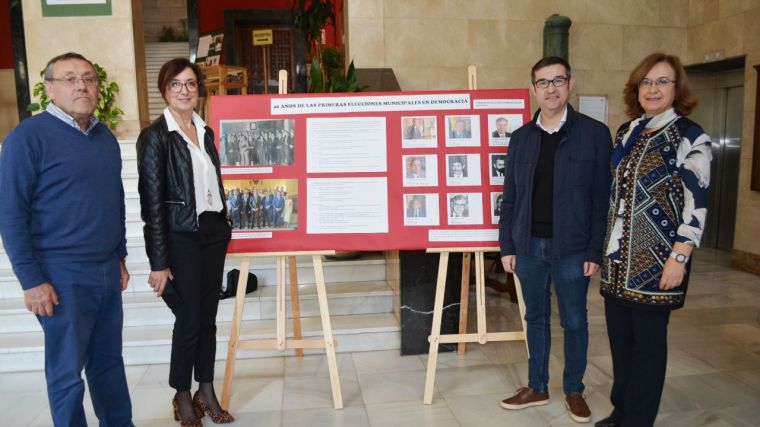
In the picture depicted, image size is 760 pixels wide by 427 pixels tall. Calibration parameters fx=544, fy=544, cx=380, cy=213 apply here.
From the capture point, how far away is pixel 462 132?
2887mm

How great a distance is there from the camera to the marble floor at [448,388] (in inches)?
108

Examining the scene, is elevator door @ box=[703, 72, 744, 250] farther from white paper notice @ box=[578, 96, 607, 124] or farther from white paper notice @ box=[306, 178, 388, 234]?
white paper notice @ box=[306, 178, 388, 234]

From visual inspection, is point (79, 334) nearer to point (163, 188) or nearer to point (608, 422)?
point (163, 188)

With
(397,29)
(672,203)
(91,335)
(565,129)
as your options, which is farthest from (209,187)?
(397,29)

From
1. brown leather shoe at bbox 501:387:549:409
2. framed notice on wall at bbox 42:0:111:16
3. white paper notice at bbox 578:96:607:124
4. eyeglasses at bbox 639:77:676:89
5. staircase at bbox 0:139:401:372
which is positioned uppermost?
framed notice on wall at bbox 42:0:111:16

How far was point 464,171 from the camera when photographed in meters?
2.87

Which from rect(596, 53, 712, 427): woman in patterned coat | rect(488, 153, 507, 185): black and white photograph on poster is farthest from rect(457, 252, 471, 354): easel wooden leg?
rect(596, 53, 712, 427): woman in patterned coat

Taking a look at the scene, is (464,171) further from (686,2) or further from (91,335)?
(686,2)

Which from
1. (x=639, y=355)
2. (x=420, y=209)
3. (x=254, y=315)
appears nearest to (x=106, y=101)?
(x=254, y=315)

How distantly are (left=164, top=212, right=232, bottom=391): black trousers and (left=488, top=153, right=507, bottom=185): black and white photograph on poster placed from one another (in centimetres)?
138

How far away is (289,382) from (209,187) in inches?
53.6

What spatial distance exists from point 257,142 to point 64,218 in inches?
42.0

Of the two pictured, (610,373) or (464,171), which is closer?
(464,171)

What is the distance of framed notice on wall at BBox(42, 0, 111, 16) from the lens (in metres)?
5.85
